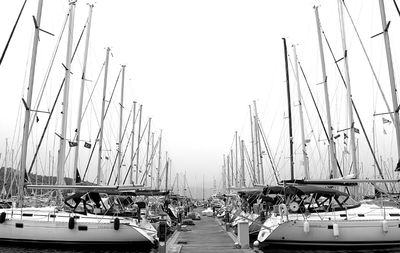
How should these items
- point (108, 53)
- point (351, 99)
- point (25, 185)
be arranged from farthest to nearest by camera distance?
point (108, 53)
point (351, 99)
point (25, 185)

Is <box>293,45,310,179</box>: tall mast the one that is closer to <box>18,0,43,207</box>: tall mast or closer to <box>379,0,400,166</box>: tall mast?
<box>379,0,400,166</box>: tall mast

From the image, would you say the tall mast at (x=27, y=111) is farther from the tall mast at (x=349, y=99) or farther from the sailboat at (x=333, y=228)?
the tall mast at (x=349, y=99)

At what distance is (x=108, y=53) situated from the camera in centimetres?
3334

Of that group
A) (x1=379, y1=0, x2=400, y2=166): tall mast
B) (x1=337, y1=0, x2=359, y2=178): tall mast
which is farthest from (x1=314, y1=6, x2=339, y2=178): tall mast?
(x1=379, y1=0, x2=400, y2=166): tall mast

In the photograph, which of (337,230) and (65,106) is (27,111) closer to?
(65,106)

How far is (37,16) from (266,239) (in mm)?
Answer: 16721

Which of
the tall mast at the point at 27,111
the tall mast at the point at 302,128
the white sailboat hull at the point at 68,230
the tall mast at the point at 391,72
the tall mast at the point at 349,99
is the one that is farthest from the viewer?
the tall mast at the point at 302,128

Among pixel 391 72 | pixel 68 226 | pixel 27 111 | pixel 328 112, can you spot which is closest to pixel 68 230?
pixel 68 226

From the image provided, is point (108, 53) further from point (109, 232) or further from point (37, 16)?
point (109, 232)

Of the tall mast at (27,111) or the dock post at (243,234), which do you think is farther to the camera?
the tall mast at (27,111)

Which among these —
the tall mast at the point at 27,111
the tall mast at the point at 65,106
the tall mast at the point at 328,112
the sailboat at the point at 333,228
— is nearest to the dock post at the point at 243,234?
the sailboat at the point at 333,228

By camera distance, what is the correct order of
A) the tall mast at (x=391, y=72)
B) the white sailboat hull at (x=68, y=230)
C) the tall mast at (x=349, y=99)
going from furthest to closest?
the tall mast at (x=349, y=99) < the white sailboat hull at (x=68, y=230) < the tall mast at (x=391, y=72)

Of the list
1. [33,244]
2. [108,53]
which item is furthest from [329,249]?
[108,53]

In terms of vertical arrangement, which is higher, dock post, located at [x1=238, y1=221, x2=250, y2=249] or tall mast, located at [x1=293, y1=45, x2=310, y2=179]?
tall mast, located at [x1=293, y1=45, x2=310, y2=179]
